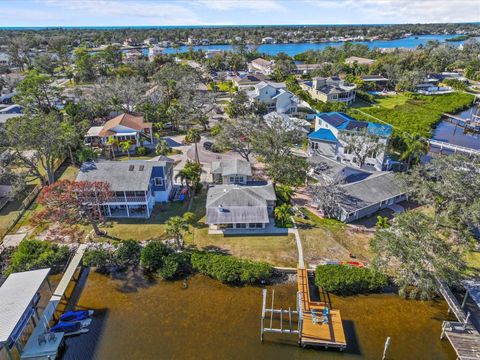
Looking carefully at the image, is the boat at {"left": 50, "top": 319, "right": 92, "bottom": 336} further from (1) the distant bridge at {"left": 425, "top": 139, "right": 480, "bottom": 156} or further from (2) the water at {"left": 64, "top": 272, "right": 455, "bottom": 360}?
(1) the distant bridge at {"left": 425, "top": 139, "right": 480, "bottom": 156}

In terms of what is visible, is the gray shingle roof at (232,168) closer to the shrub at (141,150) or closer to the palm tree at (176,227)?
the palm tree at (176,227)

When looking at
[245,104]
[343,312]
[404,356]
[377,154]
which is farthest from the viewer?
[245,104]

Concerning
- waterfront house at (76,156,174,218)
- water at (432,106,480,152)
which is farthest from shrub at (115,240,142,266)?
water at (432,106,480,152)

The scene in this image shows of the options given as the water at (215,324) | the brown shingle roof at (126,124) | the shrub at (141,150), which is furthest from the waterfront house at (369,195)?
the brown shingle roof at (126,124)

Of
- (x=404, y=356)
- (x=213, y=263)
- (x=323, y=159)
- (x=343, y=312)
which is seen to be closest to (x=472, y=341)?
(x=404, y=356)

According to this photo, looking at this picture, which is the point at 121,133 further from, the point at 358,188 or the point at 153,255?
the point at 358,188

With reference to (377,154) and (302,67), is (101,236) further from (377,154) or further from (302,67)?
(302,67)
